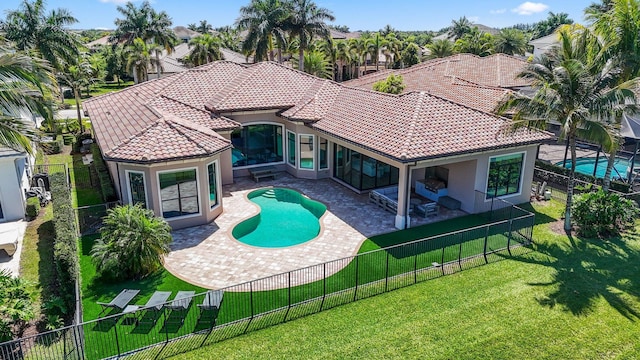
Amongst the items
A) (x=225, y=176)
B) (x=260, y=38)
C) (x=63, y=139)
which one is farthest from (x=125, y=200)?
(x=260, y=38)

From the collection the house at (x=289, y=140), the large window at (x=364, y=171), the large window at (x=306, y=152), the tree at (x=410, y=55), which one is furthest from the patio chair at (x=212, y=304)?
the tree at (x=410, y=55)

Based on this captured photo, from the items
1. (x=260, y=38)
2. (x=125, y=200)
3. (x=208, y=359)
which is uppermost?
(x=260, y=38)

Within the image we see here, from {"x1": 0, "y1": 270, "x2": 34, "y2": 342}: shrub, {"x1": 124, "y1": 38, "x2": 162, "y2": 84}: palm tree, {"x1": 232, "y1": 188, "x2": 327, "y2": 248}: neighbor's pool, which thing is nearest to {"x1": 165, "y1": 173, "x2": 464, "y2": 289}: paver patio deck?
{"x1": 232, "y1": 188, "x2": 327, "y2": 248}: neighbor's pool

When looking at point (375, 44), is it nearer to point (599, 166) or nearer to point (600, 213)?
point (599, 166)

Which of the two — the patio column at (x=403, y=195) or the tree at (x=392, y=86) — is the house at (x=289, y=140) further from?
the tree at (x=392, y=86)

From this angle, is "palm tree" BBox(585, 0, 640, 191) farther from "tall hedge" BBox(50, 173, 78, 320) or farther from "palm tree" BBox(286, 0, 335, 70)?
"palm tree" BBox(286, 0, 335, 70)

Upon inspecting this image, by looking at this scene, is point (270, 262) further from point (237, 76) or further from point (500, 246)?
point (237, 76)

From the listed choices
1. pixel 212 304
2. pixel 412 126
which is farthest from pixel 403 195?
pixel 212 304
